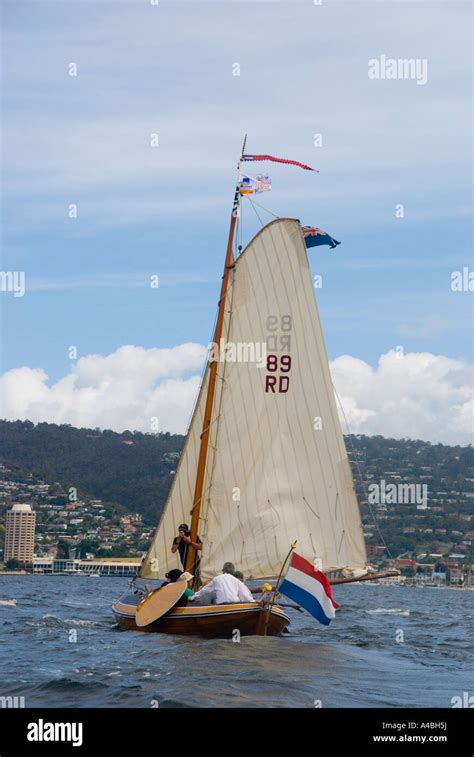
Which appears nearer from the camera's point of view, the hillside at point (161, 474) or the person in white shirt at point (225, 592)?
the person in white shirt at point (225, 592)

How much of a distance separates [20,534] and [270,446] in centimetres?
10154

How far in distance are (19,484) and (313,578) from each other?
13827 centimetres

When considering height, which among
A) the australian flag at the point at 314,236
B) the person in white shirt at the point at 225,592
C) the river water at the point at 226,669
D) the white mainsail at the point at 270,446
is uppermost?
the australian flag at the point at 314,236

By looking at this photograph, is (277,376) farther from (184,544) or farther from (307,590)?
(307,590)

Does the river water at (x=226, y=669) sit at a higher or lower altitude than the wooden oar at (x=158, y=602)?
lower

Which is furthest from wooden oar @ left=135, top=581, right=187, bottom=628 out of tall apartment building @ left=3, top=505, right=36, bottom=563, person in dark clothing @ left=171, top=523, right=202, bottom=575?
tall apartment building @ left=3, top=505, right=36, bottom=563

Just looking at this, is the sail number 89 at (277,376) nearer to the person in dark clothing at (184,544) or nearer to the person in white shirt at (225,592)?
the person in dark clothing at (184,544)

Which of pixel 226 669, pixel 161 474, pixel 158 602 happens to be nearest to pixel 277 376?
pixel 158 602

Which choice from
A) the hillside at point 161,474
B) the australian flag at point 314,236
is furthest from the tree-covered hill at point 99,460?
the australian flag at point 314,236

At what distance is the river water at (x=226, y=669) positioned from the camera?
1992 cm

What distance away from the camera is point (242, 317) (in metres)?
32.5

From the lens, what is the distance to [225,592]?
2742cm

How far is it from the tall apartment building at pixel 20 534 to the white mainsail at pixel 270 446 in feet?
324

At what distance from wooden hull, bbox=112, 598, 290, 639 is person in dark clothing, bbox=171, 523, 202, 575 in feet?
10.4
